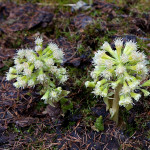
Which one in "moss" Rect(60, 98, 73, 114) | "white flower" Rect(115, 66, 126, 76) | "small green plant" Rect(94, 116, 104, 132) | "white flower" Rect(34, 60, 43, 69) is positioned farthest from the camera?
"moss" Rect(60, 98, 73, 114)

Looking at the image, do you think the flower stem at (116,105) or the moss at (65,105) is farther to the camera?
the moss at (65,105)

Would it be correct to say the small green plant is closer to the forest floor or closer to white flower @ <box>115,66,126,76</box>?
the forest floor

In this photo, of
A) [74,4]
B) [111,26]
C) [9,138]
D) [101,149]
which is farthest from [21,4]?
[101,149]

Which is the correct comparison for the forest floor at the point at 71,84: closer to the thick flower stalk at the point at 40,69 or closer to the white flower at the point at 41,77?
the thick flower stalk at the point at 40,69

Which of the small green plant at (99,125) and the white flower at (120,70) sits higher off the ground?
the white flower at (120,70)

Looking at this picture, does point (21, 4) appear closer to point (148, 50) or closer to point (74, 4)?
point (74, 4)

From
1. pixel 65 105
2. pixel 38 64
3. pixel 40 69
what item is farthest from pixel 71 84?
pixel 38 64

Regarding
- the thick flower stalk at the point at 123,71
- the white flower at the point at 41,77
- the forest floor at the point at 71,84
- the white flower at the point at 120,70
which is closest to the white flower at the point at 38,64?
the white flower at the point at 41,77

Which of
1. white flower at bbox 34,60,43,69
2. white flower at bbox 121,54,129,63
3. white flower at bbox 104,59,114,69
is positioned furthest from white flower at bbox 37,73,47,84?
white flower at bbox 121,54,129,63

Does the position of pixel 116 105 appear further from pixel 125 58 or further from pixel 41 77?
pixel 41 77
